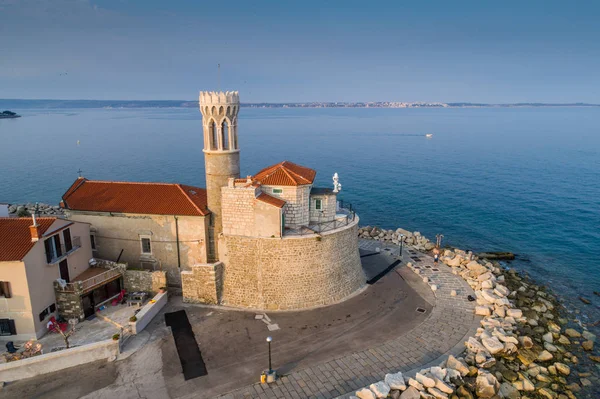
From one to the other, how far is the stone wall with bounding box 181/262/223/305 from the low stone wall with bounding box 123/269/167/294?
1718 mm

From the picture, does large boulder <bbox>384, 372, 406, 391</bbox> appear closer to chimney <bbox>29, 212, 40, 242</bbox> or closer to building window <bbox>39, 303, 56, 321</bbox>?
building window <bbox>39, 303, 56, 321</bbox>

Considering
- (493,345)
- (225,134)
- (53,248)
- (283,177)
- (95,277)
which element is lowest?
(493,345)

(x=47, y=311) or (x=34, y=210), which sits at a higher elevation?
(x=47, y=311)

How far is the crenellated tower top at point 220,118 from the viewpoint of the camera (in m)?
26.5

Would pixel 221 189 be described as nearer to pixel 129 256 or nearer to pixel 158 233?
pixel 158 233

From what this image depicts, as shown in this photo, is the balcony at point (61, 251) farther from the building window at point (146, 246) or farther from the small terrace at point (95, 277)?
the building window at point (146, 246)

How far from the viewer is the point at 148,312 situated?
78.9 ft

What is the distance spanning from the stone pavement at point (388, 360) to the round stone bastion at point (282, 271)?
5.98 metres

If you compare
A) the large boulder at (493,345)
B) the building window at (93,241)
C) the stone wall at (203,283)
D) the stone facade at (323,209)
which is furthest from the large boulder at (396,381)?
the building window at (93,241)

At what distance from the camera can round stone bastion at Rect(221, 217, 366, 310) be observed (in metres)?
25.5

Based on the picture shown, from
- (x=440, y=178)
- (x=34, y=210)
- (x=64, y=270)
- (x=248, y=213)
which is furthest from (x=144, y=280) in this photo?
(x=440, y=178)

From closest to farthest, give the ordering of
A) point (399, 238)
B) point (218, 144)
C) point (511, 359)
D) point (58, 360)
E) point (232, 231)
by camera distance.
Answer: point (58, 360) → point (511, 359) → point (232, 231) → point (218, 144) → point (399, 238)

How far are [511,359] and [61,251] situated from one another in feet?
91.5

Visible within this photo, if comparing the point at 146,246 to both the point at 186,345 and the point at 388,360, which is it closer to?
the point at 186,345
